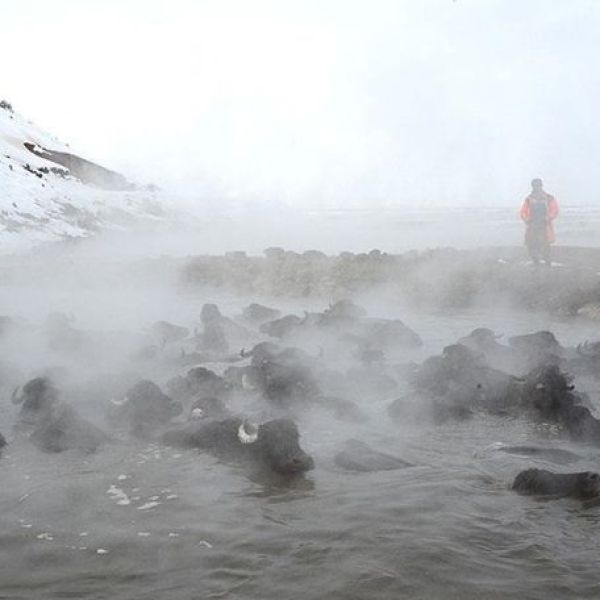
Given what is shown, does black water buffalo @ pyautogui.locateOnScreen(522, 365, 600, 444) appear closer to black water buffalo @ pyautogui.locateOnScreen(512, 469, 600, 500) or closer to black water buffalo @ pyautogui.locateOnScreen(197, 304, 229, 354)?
black water buffalo @ pyautogui.locateOnScreen(512, 469, 600, 500)

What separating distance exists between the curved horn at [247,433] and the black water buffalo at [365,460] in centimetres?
87

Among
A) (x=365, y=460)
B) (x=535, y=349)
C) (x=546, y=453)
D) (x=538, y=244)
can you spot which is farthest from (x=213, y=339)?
(x=538, y=244)

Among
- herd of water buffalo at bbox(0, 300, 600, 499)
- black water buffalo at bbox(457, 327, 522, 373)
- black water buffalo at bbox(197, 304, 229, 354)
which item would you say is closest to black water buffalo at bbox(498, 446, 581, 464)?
herd of water buffalo at bbox(0, 300, 600, 499)

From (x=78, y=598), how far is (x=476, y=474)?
382 cm

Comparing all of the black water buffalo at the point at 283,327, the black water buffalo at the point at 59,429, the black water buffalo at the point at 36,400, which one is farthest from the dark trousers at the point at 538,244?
the black water buffalo at the point at 59,429

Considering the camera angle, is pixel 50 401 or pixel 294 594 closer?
pixel 294 594

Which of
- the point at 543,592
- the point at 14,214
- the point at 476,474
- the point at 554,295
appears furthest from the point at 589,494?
the point at 14,214

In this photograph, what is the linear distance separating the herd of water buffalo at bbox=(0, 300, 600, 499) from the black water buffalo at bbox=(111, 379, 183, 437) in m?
0.01

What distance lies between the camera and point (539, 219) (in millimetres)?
17766

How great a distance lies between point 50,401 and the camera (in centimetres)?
901

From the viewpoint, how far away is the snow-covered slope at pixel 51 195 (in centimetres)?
3238

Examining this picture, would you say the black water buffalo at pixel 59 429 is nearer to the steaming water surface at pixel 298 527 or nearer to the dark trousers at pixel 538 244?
the steaming water surface at pixel 298 527

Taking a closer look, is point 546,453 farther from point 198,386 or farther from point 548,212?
point 548,212

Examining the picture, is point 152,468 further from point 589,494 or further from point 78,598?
point 589,494
